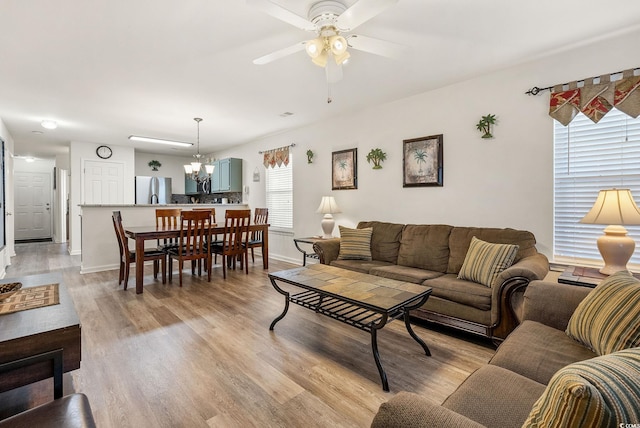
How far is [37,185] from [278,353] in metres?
10.5

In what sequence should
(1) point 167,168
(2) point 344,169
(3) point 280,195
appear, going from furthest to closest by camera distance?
(1) point 167,168
(3) point 280,195
(2) point 344,169

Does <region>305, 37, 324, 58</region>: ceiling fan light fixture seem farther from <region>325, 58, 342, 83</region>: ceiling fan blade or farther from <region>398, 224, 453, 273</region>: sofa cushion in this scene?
<region>398, 224, 453, 273</region>: sofa cushion

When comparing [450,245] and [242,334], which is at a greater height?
[450,245]

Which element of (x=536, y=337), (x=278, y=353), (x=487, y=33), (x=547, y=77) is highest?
(x=487, y=33)

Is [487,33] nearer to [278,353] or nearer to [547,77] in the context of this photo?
[547,77]

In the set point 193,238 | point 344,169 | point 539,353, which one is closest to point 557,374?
point 539,353

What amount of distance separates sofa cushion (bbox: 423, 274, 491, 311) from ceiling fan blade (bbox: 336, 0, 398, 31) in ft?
6.97

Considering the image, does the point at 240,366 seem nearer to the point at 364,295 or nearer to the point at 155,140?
the point at 364,295

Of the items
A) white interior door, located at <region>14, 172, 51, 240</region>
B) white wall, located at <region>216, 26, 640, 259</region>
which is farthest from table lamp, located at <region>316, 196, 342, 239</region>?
white interior door, located at <region>14, 172, 51, 240</region>

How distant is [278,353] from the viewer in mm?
2229

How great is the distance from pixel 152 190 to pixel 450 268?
7207 mm

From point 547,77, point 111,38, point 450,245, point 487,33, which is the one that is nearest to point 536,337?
A: point 450,245

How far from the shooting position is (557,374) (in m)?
0.64

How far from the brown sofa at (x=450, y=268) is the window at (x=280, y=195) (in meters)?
2.09
